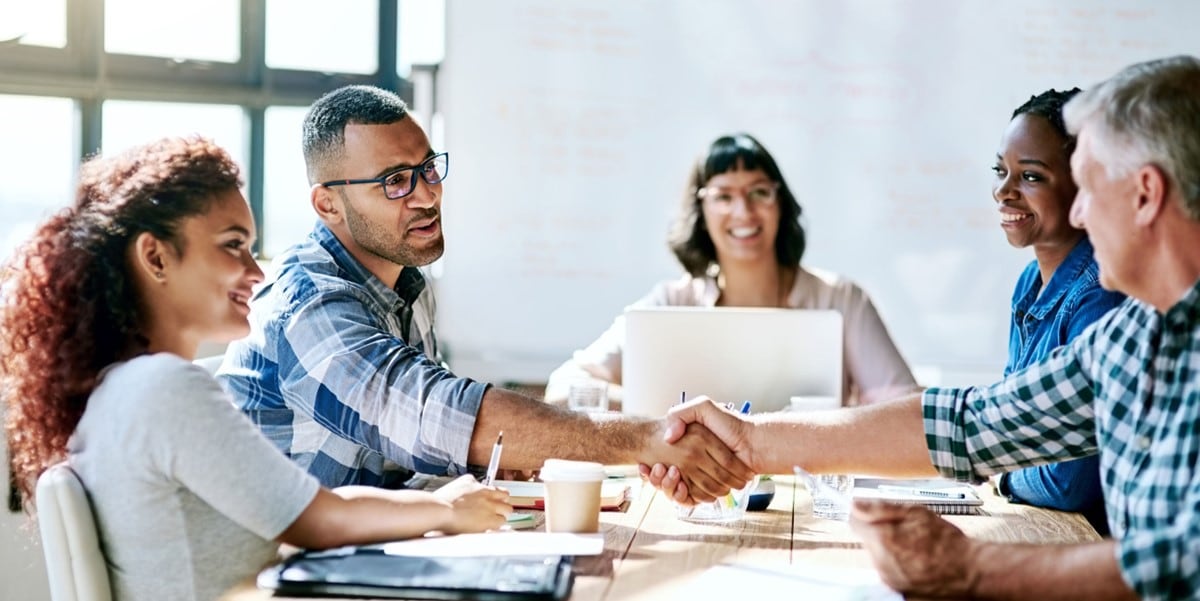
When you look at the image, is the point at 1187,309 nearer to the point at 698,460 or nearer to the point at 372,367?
the point at 698,460

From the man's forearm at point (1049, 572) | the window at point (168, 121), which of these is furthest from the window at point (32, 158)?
the man's forearm at point (1049, 572)

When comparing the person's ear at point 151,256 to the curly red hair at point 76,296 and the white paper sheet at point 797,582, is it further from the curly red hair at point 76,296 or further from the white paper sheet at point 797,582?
the white paper sheet at point 797,582

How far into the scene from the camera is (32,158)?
3.75 m

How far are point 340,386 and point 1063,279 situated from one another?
1326mm

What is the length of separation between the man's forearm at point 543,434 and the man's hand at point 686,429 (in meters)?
0.04

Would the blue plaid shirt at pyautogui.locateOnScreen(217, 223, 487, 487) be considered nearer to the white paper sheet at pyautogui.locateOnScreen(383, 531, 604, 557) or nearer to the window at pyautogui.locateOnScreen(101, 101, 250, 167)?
the white paper sheet at pyautogui.locateOnScreen(383, 531, 604, 557)

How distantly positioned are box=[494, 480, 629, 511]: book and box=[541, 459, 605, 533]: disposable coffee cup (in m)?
0.14

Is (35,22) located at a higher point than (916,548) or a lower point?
higher

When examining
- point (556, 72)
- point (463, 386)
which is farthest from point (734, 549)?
point (556, 72)

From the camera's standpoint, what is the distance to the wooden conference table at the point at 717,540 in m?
1.44

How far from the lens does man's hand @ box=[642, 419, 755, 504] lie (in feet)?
6.42

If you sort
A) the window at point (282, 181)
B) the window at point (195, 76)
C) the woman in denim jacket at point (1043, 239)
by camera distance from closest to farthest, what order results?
the woman in denim jacket at point (1043, 239) → the window at point (195, 76) → the window at point (282, 181)

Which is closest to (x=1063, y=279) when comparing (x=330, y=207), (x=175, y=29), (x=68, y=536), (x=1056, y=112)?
(x=1056, y=112)

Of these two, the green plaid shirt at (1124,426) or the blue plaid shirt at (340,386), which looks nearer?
the green plaid shirt at (1124,426)
